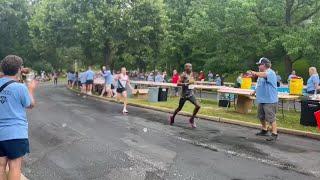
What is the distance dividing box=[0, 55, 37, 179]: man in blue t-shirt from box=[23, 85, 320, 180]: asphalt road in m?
2.33

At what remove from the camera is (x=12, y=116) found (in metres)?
5.57

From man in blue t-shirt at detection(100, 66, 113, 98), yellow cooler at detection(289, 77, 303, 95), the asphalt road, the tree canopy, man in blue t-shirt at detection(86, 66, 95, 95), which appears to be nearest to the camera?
the asphalt road

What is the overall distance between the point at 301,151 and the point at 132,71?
58.8 metres

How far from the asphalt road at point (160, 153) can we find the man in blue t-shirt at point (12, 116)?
2333 mm

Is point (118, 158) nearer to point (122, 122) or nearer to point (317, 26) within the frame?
point (122, 122)

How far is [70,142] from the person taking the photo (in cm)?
1129

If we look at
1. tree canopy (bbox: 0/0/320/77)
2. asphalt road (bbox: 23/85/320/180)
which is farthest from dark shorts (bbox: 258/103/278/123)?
tree canopy (bbox: 0/0/320/77)

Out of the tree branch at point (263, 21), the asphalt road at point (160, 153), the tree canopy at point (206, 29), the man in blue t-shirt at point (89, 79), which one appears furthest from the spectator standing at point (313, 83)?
the tree branch at point (263, 21)

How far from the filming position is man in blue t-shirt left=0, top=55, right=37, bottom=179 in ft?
18.0

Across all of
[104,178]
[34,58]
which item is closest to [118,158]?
[104,178]

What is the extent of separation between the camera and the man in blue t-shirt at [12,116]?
5496mm

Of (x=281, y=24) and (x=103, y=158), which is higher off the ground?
(x=281, y=24)

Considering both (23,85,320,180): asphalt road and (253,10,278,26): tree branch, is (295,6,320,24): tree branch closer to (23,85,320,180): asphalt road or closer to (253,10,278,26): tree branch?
(253,10,278,26): tree branch

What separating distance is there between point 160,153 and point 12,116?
189 inches
